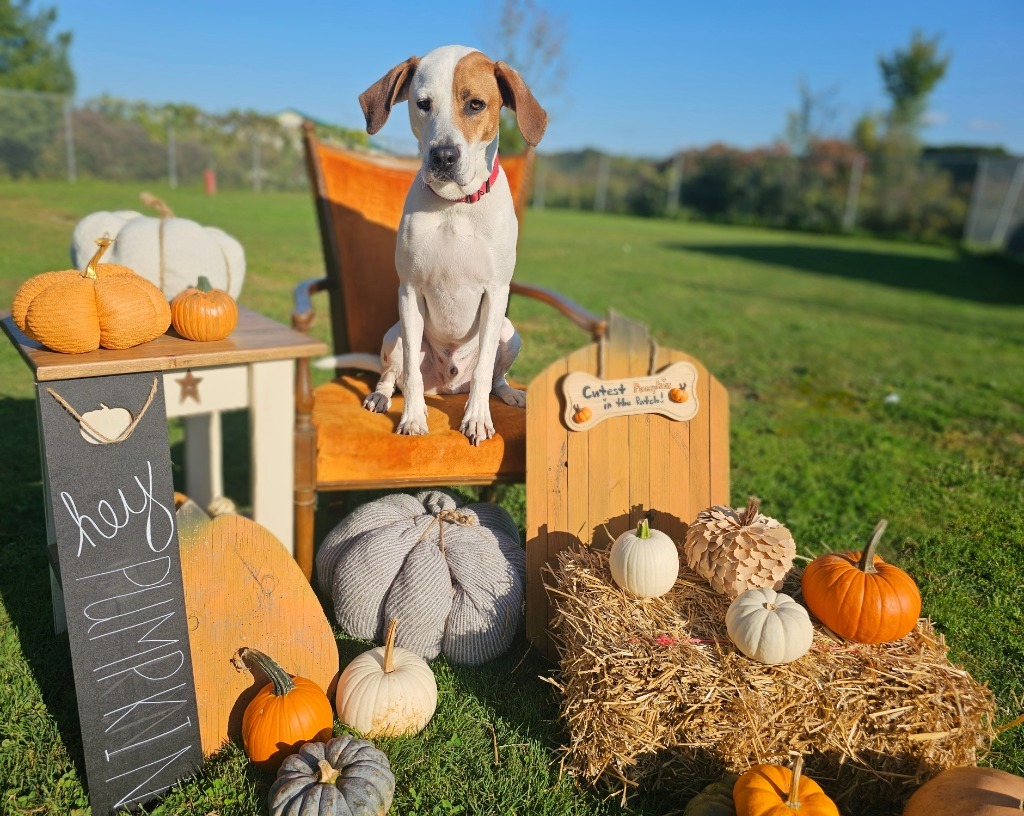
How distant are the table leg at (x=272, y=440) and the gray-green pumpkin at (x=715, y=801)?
1725mm

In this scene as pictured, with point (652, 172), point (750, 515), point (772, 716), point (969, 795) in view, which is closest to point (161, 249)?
point (750, 515)

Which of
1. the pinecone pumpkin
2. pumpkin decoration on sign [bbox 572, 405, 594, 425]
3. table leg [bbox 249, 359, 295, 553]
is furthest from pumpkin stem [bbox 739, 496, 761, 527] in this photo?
table leg [bbox 249, 359, 295, 553]

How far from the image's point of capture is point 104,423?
2.07 m

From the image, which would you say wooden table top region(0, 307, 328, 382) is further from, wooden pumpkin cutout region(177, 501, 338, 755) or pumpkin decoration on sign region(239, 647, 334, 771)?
pumpkin decoration on sign region(239, 647, 334, 771)

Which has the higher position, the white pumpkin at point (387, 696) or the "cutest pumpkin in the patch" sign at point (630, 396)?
the "cutest pumpkin in the patch" sign at point (630, 396)

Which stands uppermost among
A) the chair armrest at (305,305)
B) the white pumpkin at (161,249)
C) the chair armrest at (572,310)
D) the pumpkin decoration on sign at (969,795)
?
the white pumpkin at (161,249)

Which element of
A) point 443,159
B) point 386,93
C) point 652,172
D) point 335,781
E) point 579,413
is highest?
point 652,172

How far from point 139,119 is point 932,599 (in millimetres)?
16843

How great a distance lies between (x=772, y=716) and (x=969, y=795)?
1.59ft

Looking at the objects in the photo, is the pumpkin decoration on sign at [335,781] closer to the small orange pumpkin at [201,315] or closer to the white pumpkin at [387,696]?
the white pumpkin at [387,696]

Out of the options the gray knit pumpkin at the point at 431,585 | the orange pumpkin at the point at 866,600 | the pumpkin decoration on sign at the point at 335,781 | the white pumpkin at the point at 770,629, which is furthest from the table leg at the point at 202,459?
the orange pumpkin at the point at 866,600

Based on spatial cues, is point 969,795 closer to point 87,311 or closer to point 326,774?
point 326,774

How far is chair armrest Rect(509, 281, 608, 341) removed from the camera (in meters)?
3.06

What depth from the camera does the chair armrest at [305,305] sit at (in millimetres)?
2971
